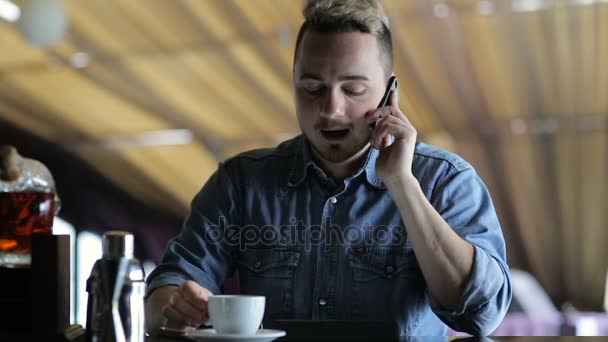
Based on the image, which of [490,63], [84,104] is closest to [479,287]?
[490,63]

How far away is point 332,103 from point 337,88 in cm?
4

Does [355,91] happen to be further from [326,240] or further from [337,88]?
[326,240]

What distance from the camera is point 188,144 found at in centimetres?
929

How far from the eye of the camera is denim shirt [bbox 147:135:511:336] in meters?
1.71

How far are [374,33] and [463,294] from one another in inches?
22.8

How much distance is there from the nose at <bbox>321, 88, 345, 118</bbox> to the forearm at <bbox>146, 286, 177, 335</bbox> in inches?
17.3

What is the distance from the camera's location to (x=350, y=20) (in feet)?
5.92

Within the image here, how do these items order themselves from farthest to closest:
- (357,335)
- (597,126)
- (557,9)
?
(597,126) → (557,9) → (357,335)

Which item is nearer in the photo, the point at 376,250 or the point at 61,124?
the point at 376,250

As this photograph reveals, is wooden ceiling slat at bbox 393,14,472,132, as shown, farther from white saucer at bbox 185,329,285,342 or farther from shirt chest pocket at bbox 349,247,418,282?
white saucer at bbox 185,329,285,342

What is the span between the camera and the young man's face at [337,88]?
1724 mm

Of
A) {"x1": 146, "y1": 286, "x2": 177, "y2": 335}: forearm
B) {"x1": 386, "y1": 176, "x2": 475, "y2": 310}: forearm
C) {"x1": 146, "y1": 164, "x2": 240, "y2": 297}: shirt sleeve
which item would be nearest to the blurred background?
{"x1": 146, "y1": 164, "x2": 240, "y2": 297}: shirt sleeve

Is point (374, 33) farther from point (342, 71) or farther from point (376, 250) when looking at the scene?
point (376, 250)

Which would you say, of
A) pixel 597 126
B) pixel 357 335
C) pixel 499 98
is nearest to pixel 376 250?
pixel 357 335
